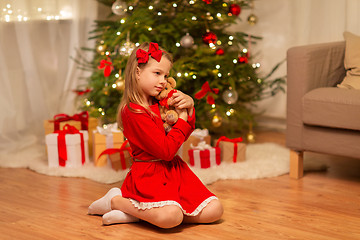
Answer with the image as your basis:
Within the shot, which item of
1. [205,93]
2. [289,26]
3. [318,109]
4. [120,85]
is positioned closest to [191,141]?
[205,93]

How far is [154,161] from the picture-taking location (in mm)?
2191

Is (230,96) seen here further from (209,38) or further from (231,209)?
(231,209)

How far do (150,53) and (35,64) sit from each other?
157 cm

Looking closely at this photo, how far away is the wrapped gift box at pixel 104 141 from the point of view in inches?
119

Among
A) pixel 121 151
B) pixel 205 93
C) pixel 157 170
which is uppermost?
pixel 205 93

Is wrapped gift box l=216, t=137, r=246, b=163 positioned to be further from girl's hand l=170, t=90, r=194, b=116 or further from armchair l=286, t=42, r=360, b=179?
girl's hand l=170, t=90, r=194, b=116

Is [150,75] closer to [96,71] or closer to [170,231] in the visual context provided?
[170,231]

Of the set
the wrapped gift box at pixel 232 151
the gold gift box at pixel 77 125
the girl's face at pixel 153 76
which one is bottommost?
the wrapped gift box at pixel 232 151

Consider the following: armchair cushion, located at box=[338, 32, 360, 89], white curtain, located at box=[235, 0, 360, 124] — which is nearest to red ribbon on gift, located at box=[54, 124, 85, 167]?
armchair cushion, located at box=[338, 32, 360, 89]

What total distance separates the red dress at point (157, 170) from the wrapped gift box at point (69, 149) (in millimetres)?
831

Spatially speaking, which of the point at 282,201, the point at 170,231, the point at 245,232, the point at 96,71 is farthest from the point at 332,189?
the point at 96,71

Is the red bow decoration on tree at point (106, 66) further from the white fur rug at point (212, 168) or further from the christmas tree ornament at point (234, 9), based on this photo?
the christmas tree ornament at point (234, 9)

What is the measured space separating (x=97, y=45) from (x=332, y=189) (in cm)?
187

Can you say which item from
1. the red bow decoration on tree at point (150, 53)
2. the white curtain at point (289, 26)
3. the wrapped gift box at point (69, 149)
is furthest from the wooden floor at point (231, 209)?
the white curtain at point (289, 26)
